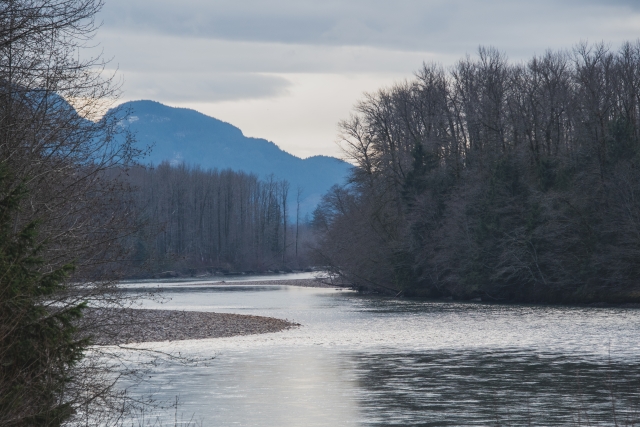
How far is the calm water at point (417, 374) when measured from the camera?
16078 mm

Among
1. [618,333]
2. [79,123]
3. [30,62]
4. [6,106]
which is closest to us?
[6,106]

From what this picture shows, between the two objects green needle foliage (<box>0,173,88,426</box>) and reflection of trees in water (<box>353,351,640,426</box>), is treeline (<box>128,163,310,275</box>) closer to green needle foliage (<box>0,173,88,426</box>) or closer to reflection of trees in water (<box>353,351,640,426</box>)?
reflection of trees in water (<box>353,351,640,426</box>)

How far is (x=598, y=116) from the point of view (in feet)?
171

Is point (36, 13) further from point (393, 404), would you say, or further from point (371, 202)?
point (371, 202)

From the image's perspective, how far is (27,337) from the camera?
8938mm

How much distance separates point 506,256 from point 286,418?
40.1m

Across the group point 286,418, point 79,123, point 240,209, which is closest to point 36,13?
point 79,123

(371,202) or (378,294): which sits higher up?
(371,202)

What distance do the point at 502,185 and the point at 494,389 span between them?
3898 centimetres

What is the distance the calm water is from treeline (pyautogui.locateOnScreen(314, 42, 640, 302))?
11783 mm

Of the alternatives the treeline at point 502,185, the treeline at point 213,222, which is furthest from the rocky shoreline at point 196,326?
the treeline at point 213,222

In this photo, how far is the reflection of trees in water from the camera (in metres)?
15.5

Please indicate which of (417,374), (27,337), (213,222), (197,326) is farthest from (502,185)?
(213,222)

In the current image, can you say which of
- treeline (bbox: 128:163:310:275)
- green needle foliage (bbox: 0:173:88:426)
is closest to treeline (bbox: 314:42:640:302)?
green needle foliage (bbox: 0:173:88:426)
